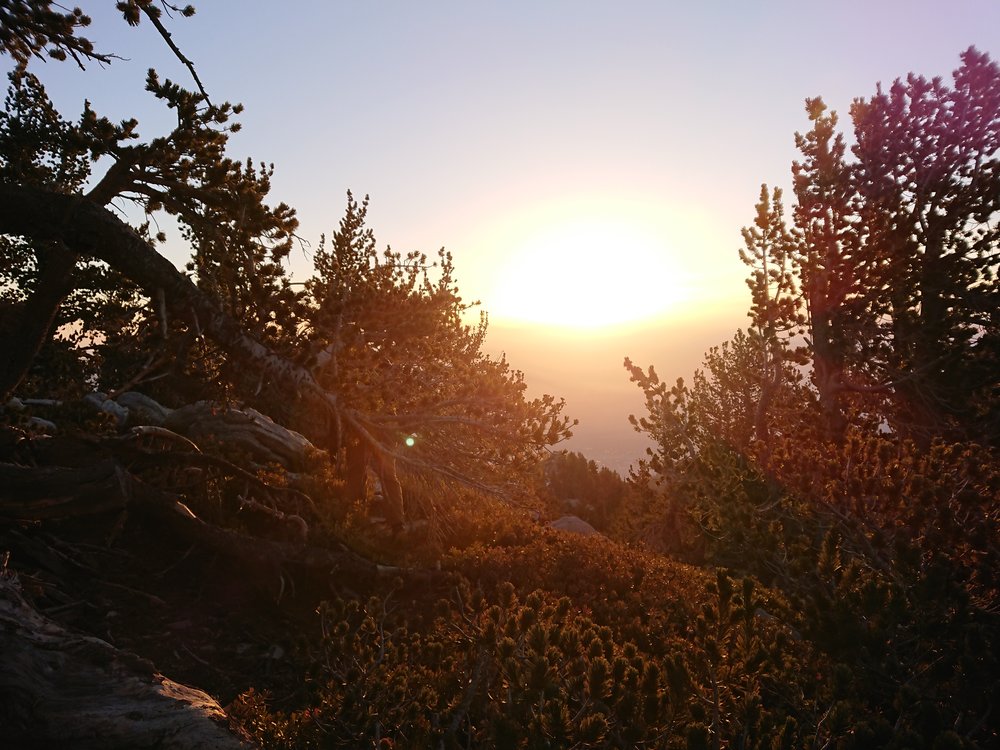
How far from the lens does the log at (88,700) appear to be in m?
3.90

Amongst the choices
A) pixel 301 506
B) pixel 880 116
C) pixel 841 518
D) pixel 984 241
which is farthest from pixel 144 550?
pixel 880 116

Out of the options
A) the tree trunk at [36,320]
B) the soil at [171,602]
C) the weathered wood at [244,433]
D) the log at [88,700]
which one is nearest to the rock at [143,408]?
the weathered wood at [244,433]

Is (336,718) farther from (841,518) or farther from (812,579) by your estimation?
(841,518)

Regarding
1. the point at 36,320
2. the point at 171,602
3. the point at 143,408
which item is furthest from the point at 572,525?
the point at 36,320

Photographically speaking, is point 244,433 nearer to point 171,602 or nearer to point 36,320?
point 171,602

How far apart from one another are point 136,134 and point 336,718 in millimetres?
6724

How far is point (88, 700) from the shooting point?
4.24 metres

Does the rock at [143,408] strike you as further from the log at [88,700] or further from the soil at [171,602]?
the log at [88,700]

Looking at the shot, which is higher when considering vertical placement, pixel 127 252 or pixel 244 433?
pixel 127 252

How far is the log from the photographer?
390 cm

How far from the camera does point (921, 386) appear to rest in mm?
12602

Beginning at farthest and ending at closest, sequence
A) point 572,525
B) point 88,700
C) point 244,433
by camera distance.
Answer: point 572,525, point 244,433, point 88,700

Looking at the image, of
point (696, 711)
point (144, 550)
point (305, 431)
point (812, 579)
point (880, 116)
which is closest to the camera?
point (696, 711)

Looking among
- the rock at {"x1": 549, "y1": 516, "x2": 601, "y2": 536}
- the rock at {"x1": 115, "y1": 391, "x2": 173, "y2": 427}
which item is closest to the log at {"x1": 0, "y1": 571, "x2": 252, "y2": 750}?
the rock at {"x1": 115, "y1": 391, "x2": 173, "y2": 427}
